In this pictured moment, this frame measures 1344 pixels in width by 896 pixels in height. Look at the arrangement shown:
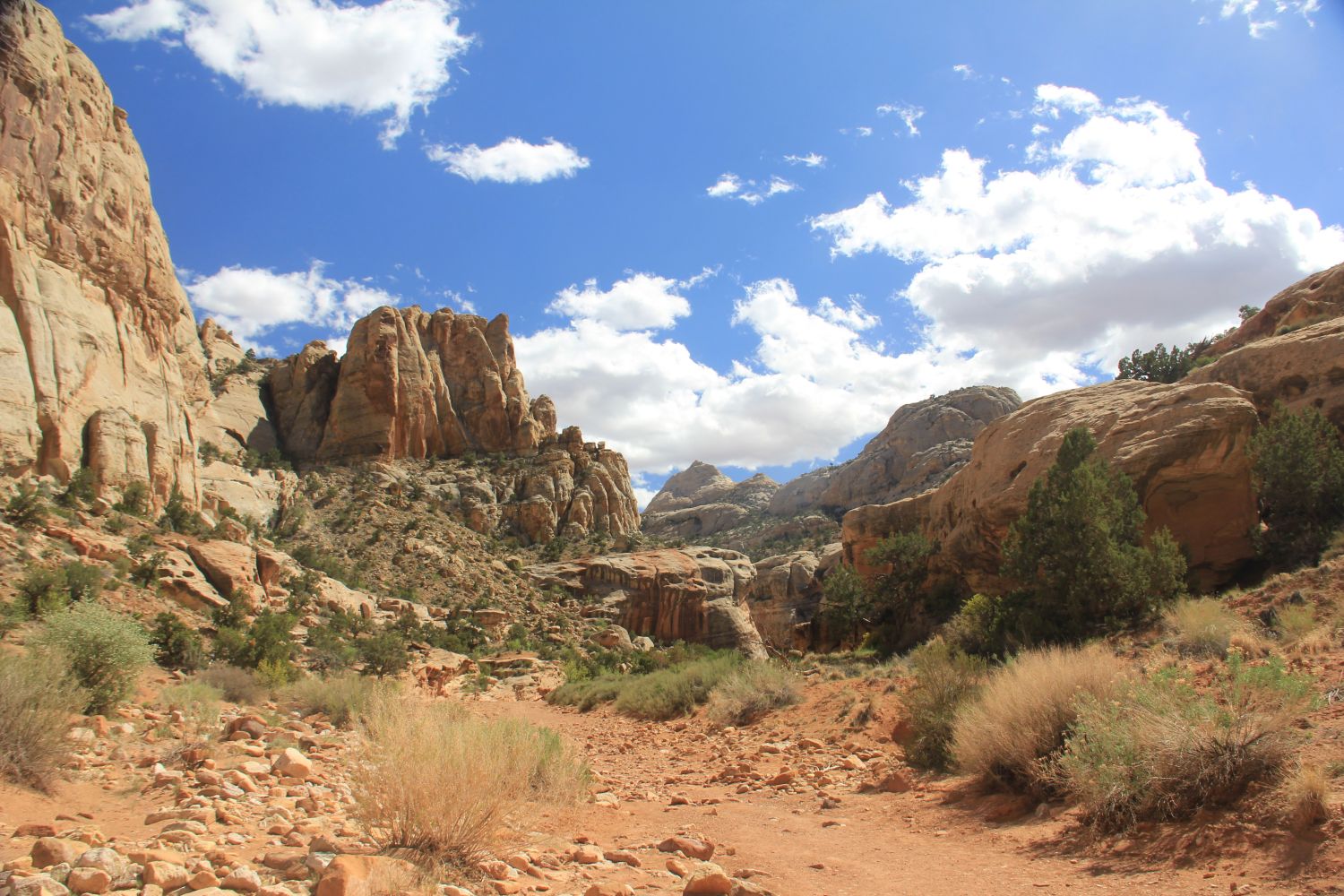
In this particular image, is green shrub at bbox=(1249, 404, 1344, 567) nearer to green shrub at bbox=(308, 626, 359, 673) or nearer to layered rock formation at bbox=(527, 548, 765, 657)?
green shrub at bbox=(308, 626, 359, 673)

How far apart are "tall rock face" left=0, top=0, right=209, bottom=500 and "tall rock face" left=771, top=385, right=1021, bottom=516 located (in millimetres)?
71542

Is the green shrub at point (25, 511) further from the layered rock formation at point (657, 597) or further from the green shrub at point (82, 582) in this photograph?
the layered rock formation at point (657, 597)

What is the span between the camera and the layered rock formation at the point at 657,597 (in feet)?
163

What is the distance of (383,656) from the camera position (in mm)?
26453

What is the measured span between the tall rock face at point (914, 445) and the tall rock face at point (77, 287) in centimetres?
7154

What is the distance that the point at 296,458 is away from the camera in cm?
5716

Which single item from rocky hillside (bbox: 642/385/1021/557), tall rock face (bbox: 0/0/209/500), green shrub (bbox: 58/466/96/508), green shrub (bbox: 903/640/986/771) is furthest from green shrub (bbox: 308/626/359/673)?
rocky hillside (bbox: 642/385/1021/557)

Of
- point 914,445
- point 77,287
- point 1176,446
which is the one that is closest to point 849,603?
point 1176,446

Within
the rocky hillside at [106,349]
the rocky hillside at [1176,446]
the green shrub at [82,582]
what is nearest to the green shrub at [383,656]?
the green shrub at [82,582]

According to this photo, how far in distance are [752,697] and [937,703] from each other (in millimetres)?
6628

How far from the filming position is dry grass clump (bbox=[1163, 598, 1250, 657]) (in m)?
11.6

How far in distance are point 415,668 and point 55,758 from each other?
76.6 ft

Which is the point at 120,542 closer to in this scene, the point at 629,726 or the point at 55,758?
the point at 629,726

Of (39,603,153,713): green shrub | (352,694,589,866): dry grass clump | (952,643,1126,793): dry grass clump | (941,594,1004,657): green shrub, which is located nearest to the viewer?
(352,694,589,866): dry grass clump
